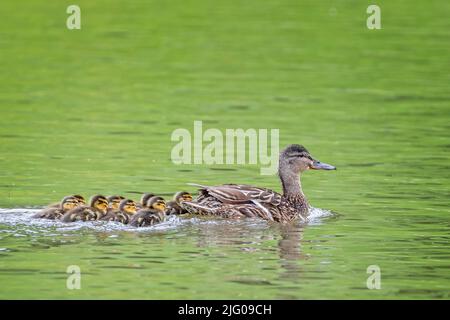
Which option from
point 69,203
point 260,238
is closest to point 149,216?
point 69,203

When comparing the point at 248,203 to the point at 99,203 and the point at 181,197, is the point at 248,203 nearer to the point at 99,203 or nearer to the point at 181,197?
the point at 181,197

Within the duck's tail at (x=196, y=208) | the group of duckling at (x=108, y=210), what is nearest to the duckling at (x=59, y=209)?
the group of duckling at (x=108, y=210)

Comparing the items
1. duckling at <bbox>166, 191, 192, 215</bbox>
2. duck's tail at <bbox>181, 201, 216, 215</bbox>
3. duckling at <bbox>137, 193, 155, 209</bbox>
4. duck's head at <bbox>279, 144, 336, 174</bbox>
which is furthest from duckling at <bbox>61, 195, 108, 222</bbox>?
duck's head at <bbox>279, 144, 336, 174</bbox>

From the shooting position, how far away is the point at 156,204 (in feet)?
40.5

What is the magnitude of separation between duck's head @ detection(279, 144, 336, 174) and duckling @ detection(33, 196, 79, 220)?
2.67 meters

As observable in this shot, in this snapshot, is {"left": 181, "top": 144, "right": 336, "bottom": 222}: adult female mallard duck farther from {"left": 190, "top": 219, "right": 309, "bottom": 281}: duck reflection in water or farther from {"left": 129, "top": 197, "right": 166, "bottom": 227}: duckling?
{"left": 129, "top": 197, "right": 166, "bottom": 227}: duckling

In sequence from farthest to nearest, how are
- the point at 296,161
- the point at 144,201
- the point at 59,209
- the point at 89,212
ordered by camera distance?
the point at 296,161 < the point at 144,201 < the point at 59,209 < the point at 89,212

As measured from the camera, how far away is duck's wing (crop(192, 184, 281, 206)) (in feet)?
42.4

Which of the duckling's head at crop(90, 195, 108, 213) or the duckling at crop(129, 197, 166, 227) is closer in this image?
the duckling at crop(129, 197, 166, 227)

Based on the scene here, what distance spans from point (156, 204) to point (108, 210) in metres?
0.48

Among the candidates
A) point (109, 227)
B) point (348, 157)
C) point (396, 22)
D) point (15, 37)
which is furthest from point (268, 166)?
point (396, 22)

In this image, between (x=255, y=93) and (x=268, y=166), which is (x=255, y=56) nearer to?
(x=255, y=93)

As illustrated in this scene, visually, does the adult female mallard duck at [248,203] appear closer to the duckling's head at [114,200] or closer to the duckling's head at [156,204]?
the duckling's head at [156,204]

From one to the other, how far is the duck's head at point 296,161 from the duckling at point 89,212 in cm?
245
